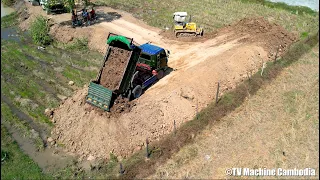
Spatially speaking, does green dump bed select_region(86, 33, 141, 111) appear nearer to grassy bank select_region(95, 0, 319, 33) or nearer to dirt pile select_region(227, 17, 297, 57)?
dirt pile select_region(227, 17, 297, 57)

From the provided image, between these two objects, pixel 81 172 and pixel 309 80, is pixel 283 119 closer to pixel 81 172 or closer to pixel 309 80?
pixel 309 80

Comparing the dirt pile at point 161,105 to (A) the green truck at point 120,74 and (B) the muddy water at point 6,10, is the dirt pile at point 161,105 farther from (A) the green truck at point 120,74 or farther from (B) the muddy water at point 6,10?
(B) the muddy water at point 6,10

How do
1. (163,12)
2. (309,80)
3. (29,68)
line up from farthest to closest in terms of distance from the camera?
(163,12), (29,68), (309,80)

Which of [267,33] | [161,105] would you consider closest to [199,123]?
[161,105]

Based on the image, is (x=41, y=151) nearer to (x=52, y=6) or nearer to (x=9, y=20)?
(x=52, y=6)

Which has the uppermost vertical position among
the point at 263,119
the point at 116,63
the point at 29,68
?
the point at 116,63

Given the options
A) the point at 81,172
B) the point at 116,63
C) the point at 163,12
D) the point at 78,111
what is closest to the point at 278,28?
the point at 163,12

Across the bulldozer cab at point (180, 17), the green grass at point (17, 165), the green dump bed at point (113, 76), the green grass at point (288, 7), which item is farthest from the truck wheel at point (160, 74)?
the green grass at point (288, 7)
